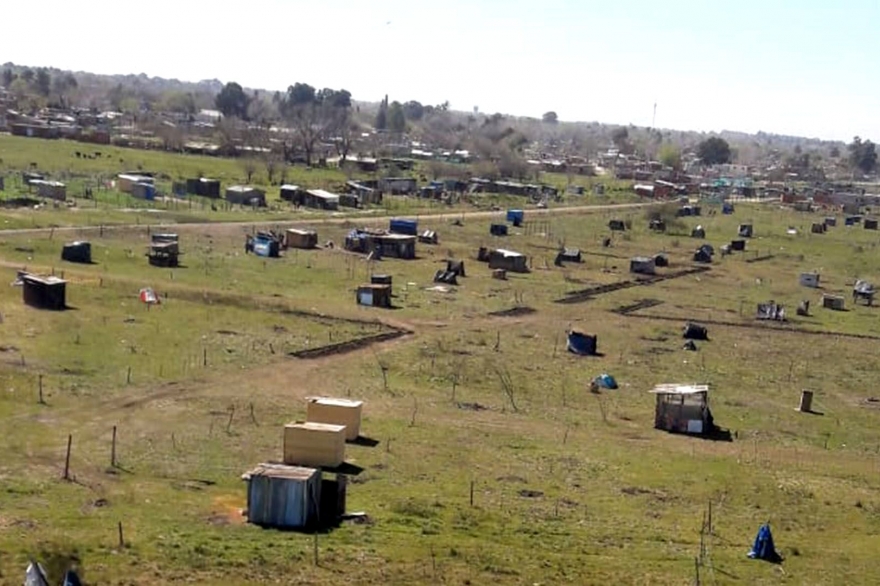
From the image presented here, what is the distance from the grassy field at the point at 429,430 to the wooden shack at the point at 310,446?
1.00m

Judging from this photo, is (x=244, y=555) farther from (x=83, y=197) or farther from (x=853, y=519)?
(x=83, y=197)

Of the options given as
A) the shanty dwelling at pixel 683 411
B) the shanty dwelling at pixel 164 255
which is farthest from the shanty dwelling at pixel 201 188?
the shanty dwelling at pixel 683 411

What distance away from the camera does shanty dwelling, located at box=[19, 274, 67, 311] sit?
135 feet

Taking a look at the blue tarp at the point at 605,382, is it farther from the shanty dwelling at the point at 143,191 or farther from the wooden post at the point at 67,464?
the shanty dwelling at the point at 143,191

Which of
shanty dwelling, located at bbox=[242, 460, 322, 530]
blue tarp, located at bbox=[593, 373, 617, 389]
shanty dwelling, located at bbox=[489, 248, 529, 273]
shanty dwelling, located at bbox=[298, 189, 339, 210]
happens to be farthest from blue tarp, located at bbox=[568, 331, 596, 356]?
shanty dwelling, located at bbox=[298, 189, 339, 210]

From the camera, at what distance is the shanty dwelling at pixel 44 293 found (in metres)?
41.2

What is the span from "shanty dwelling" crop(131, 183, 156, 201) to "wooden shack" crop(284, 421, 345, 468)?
5530cm

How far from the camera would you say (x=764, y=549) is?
2238 centimetres

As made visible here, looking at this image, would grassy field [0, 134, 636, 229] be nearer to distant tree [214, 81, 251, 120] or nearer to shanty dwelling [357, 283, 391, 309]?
shanty dwelling [357, 283, 391, 309]

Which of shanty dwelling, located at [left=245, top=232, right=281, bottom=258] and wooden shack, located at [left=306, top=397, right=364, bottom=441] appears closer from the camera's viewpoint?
wooden shack, located at [left=306, top=397, right=364, bottom=441]

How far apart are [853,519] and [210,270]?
3472 cm

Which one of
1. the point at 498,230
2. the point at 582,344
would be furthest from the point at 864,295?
the point at 582,344

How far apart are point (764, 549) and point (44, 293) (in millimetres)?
28310

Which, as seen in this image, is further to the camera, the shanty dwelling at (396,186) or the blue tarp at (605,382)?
the shanty dwelling at (396,186)
